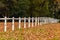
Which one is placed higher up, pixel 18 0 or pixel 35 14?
pixel 18 0

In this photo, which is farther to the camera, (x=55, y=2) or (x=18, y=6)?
(x=55, y=2)

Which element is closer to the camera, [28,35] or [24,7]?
[28,35]

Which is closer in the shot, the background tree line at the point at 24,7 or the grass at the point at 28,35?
the grass at the point at 28,35

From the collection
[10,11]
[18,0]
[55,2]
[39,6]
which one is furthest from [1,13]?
[55,2]

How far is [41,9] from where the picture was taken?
195 ft

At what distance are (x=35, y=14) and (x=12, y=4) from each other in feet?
20.8

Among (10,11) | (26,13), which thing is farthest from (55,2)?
(10,11)

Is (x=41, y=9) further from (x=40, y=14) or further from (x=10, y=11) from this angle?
(x=10, y=11)

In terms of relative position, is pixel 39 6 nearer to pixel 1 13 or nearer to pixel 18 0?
pixel 18 0

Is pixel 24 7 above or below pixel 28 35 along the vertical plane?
below

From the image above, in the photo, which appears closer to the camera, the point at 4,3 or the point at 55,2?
the point at 4,3

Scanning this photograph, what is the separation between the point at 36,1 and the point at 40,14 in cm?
473

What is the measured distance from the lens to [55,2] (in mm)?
59875

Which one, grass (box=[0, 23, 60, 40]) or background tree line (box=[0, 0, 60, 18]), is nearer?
grass (box=[0, 23, 60, 40])
